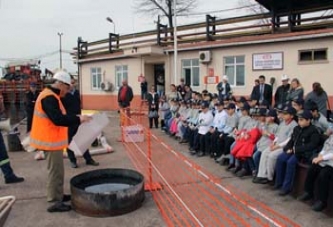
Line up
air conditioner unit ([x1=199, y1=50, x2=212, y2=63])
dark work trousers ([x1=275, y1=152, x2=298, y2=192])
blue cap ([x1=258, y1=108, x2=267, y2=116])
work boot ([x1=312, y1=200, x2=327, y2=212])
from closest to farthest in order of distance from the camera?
work boot ([x1=312, y1=200, x2=327, y2=212]) → dark work trousers ([x1=275, y1=152, x2=298, y2=192]) → blue cap ([x1=258, y1=108, x2=267, y2=116]) → air conditioner unit ([x1=199, y1=50, x2=212, y2=63])

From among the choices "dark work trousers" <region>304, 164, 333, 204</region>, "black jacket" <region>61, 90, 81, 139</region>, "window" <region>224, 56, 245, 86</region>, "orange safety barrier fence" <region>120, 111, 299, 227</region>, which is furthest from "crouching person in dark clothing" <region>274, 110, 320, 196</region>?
"window" <region>224, 56, 245, 86</region>

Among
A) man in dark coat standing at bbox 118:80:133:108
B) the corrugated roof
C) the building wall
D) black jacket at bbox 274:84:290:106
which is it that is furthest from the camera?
man in dark coat standing at bbox 118:80:133:108

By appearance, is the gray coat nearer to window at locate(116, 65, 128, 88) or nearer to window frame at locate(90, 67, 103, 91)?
window at locate(116, 65, 128, 88)

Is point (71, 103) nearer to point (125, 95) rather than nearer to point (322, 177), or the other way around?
point (322, 177)

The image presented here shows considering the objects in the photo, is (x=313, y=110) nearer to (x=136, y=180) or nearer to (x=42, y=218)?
(x=136, y=180)

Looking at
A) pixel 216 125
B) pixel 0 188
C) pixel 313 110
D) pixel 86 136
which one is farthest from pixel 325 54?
pixel 0 188

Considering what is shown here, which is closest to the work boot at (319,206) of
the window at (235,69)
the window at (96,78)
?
the window at (235,69)

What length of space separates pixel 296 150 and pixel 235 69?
11009 millimetres

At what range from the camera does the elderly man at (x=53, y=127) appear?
5.37 meters

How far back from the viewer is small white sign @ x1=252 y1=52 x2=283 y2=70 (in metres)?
14.7

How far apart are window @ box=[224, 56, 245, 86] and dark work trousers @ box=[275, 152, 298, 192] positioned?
413 inches

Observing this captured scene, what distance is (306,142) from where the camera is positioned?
19.1 ft

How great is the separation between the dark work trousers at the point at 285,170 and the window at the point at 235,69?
10.5 meters

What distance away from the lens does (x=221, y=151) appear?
8.41 metres
